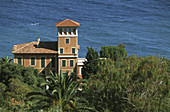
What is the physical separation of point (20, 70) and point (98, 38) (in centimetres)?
9983

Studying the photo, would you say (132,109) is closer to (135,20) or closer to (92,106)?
(92,106)

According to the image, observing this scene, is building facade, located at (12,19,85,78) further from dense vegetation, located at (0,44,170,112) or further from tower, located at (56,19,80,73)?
dense vegetation, located at (0,44,170,112)

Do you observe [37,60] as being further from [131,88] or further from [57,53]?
[131,88]

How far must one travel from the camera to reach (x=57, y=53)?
66625mm

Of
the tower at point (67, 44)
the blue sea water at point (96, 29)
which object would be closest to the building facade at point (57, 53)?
the tower at point (67, 44)

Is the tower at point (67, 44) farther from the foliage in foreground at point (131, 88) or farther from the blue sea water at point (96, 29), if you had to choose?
the blue sea water at point (96, 29)

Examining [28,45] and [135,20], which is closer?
[28,45]

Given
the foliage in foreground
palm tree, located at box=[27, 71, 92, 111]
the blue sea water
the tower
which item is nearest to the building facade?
the tower

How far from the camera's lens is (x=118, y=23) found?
593 feet

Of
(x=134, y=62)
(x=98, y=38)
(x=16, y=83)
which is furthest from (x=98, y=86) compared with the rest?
(x=98, y=38)

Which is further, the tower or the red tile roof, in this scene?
the red tile roof

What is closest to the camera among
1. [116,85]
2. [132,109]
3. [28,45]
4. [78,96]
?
A: [132,109]

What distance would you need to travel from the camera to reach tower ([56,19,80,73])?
215 feet

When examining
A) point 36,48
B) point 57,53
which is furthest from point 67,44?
point 36,48
